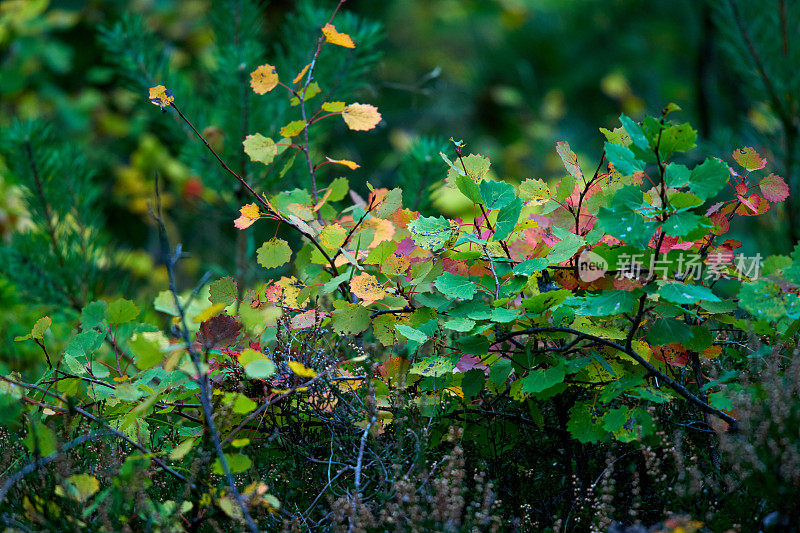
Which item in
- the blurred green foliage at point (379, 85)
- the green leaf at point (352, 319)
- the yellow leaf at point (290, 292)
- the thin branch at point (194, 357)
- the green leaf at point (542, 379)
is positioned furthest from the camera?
the blurred green foliage at point (379, 85)

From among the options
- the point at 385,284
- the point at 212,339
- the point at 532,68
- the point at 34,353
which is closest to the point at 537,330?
the point at 385,284

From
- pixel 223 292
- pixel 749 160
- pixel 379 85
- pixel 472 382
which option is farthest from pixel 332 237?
pixel 379 85

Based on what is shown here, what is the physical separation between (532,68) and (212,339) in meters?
4.71

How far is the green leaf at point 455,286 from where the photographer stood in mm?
817

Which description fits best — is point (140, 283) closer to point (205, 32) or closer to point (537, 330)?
point (537, 330)

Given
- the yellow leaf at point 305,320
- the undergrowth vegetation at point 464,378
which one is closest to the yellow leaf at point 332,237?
the undergrowth vegetation at point 464,378

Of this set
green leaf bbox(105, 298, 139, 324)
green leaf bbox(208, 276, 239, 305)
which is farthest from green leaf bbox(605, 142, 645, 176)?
green leaf bbox(105, 298, 139, 324)

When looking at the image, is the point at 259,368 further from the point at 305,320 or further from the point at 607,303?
the point at 607,303

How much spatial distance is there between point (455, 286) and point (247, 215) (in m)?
0.32

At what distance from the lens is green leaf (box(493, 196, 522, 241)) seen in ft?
2.78

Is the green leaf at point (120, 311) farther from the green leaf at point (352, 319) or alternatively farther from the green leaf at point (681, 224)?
the green leaf at point (681, 224)

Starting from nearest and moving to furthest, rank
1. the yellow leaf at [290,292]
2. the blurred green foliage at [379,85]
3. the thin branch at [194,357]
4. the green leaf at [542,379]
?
the thin branch at [194,357] → the green leaf at [542,379] → the yellow leaf at [290,292] → the blurred green foliage at [379,85]

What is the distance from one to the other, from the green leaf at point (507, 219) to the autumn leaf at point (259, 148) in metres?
0.37

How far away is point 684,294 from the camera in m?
0.75
